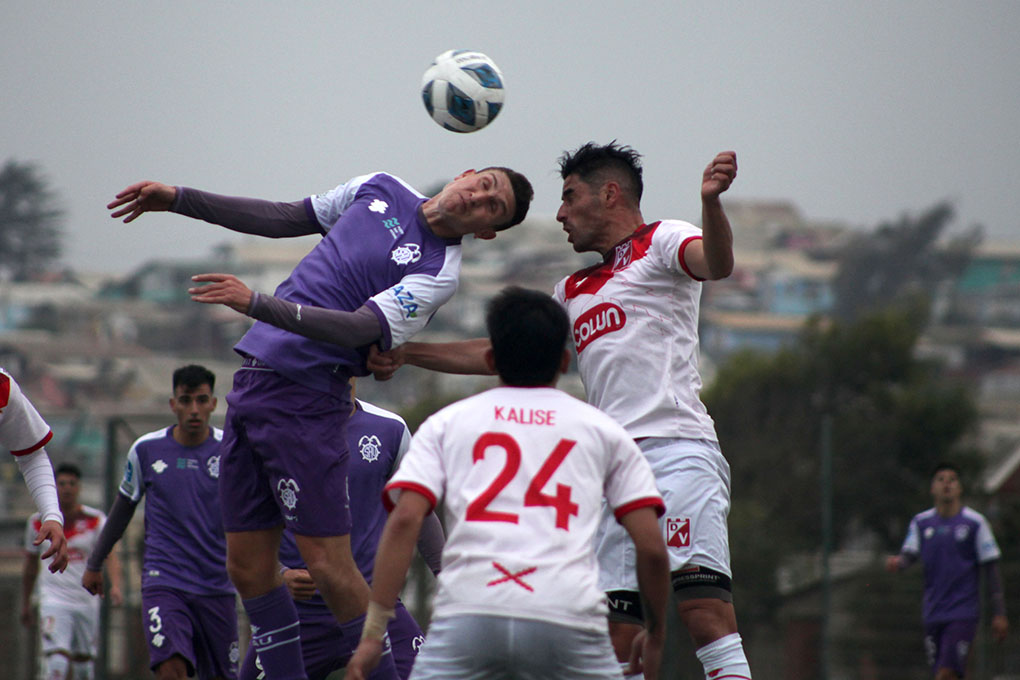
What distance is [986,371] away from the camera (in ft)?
205

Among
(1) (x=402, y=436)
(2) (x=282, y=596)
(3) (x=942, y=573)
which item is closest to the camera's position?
(2) (x=282, y=596)

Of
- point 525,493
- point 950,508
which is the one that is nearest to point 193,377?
point 525,493

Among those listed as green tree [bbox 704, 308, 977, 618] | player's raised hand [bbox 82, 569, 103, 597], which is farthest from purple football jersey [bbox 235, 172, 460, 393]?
green tree [bbox 704, 308, 977, 618]

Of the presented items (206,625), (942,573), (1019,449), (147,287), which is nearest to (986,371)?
(1019,449)

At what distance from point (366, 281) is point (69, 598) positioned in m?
8.00

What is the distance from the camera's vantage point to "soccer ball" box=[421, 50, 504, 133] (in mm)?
5816

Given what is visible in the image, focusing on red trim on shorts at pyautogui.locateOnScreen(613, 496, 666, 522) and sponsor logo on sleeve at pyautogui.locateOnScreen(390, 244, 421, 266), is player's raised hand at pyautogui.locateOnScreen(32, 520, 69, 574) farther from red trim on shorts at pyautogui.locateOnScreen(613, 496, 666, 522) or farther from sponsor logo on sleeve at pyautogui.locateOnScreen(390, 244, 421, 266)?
red trim on shorts at pyautogui.locateOnScreen(613, 496, 666, 522)

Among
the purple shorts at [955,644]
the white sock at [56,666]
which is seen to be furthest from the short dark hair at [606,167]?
the white sock at [56,666]

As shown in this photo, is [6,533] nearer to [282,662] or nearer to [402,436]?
→ [402,436]

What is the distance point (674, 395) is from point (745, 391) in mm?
34259

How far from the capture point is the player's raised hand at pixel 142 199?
5.14 m

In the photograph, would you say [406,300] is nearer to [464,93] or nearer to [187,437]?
[464,93]

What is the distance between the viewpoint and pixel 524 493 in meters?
3.79

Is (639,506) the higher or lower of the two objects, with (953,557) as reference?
higher
